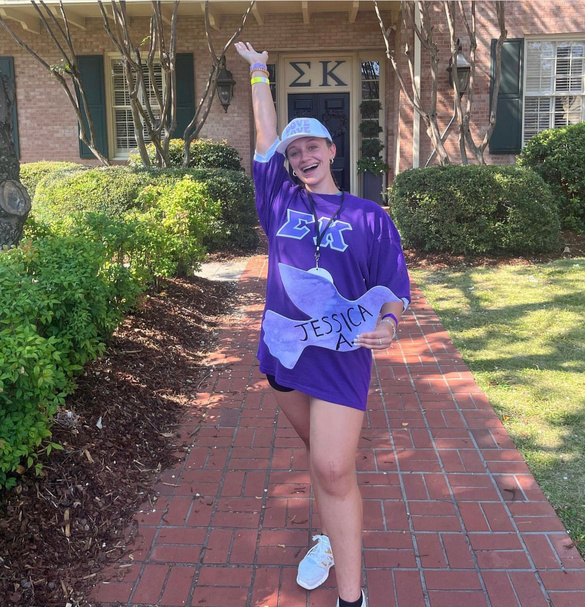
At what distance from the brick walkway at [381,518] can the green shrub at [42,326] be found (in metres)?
0.70

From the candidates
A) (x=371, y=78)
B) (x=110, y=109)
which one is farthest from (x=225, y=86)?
(x=371, y=78)

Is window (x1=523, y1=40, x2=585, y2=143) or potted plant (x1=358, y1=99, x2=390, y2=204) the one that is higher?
window (x1=523, y1=40, x2=585, y2=143)

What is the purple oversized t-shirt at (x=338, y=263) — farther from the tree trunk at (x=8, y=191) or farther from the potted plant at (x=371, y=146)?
the potted plant at (x=371, y=146)

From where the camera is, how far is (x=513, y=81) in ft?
37.8

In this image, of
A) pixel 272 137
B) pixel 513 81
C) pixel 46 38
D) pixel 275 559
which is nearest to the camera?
pixel 272 137

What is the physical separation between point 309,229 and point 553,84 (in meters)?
11.3

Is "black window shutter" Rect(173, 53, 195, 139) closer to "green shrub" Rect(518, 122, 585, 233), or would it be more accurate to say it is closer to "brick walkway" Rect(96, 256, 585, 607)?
"green shrub" Rect(518, 122, 585, 233)

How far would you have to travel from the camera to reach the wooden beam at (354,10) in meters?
11.3

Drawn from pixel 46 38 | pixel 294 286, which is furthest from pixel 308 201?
pixel 46 38

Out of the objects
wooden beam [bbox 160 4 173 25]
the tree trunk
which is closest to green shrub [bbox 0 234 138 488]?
the tree trunk

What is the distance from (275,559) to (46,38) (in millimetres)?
12995

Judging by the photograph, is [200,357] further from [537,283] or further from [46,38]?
[46,38]

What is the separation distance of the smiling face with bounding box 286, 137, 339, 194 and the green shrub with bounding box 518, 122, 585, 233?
7.65 m

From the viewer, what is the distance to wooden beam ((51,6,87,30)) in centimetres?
1204
